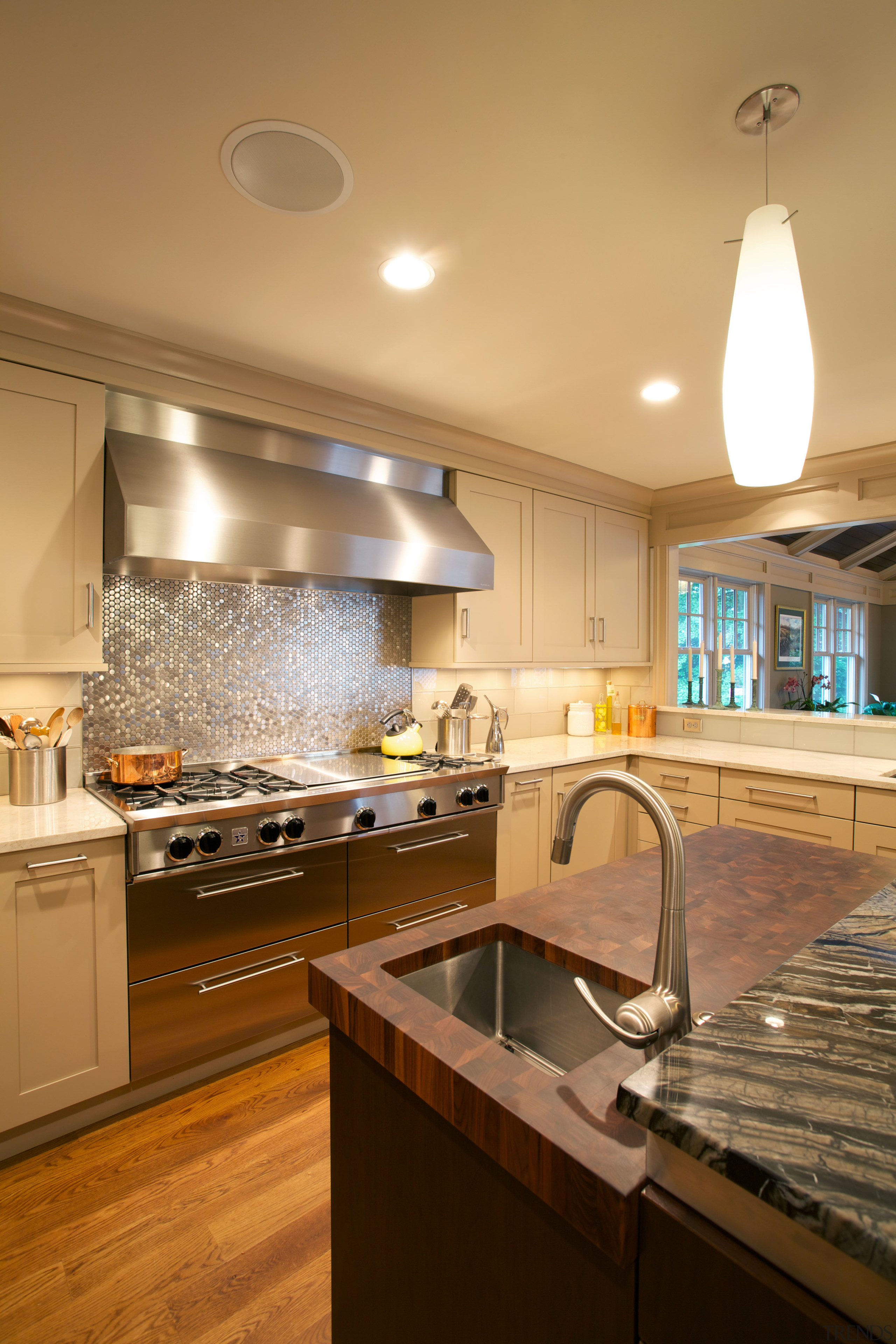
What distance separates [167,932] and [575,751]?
2185 millimetres

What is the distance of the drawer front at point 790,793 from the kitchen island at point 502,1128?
1624 mm

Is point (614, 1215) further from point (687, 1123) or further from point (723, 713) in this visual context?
point (723, 713)

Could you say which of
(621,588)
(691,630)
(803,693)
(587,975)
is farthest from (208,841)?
(803,693)

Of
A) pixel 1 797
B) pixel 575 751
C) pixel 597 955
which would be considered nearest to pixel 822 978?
pixel 597 955

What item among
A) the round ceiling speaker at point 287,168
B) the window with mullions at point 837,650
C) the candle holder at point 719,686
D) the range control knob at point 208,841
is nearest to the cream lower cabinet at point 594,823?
the range control knob at point 208,841

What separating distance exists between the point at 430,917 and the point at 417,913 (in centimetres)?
7

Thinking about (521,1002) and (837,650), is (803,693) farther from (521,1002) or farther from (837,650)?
(521,1002)

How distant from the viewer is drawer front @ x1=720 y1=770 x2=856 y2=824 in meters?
2.81

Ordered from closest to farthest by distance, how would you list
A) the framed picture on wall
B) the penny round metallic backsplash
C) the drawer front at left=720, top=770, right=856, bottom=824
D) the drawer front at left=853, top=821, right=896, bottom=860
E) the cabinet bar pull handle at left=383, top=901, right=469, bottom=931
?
the penny round metallic backsplash → the cabinet bar pull handle at left=383, top=901, right=469, bottom=931 → the drawer front at left=853, top=821, right=896, bottom=860 → the drawer front at left=720, top=770, right=856, bottom=824 → the framed picture on wall

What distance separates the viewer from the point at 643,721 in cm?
416

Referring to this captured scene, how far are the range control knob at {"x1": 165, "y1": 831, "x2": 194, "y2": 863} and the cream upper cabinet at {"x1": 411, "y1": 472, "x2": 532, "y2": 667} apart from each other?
1496 mm

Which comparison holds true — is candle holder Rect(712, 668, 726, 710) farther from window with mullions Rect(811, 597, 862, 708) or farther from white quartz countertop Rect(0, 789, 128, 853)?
white quartz countertop Rect(0, 789, 128, 853)

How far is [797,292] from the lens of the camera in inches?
40.3

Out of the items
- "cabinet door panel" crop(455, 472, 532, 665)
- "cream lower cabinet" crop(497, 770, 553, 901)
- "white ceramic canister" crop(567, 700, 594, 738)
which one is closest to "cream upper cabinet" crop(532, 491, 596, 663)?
"cabinet door panel" crop(455, 472, 532, 665)
